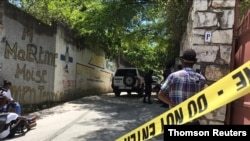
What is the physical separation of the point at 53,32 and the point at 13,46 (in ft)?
11.5

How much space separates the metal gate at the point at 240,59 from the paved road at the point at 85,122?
3097 millimetres

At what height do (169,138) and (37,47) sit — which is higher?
(37,47)

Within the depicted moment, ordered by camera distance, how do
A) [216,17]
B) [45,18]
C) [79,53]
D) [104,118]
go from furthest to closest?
[79,53]
[45,18]
[104,118]
[216,17]

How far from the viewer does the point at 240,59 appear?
6051 millimetres

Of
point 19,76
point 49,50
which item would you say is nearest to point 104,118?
point 19,76

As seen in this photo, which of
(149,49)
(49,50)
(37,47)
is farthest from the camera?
(149,49)

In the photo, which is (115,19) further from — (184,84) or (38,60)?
(184,84)

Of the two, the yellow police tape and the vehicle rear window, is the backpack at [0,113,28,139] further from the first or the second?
the vehicle rear window

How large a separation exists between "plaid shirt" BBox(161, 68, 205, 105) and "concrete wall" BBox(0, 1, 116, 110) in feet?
26.7

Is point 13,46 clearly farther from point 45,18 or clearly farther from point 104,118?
point 45,18

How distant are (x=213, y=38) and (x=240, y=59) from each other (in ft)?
2.61

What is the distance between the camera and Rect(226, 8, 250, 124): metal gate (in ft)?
17.5

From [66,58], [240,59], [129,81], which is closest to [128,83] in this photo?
[129,81]

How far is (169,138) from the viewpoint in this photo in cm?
343
